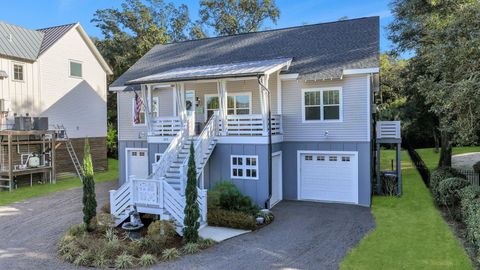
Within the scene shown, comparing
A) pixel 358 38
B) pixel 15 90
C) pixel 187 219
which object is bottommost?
pixel 187 219

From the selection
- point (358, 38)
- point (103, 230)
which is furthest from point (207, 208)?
point (358, 38)

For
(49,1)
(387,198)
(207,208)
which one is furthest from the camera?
(49,1)

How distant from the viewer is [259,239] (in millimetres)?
10531

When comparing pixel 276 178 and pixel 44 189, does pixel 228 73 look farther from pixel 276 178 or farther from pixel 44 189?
pixel 44 189

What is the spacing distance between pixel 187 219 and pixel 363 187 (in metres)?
8.28

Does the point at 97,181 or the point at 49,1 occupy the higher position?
the point at 49,1

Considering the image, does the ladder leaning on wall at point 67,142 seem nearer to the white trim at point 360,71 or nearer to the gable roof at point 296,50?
the gable roof at point 296,50

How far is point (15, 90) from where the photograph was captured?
22328 millimetres

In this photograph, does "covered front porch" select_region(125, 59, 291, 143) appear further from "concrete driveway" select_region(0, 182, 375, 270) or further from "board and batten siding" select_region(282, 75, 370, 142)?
"concrete driveway" select_region(0, 182, 375, 270)

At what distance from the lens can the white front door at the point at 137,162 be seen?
63.1 ft

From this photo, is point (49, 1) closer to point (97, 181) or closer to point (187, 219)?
point (97, 181)

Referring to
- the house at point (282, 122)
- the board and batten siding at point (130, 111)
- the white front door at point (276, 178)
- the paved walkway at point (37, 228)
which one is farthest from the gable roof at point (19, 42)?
the white front door at point (276, 178)

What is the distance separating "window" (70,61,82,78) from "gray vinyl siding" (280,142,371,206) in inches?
710

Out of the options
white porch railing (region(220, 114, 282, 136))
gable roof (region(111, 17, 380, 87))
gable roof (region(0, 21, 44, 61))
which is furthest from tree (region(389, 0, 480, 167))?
gable roof (region(0, 21, 44, 61))
